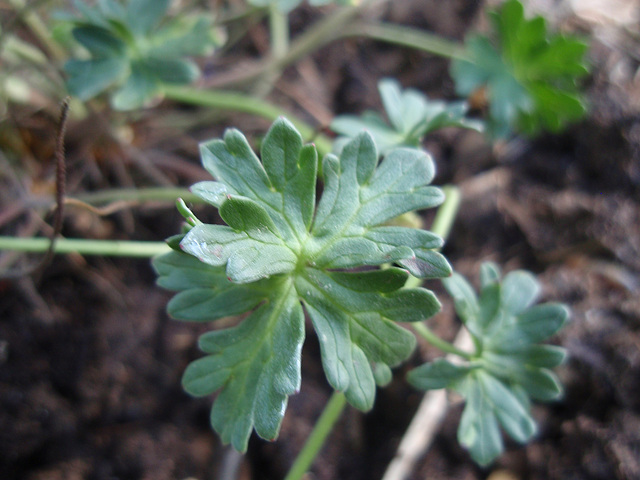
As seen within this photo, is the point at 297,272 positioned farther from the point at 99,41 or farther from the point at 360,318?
the point at 99,41

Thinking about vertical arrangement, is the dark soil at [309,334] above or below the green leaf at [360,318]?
below

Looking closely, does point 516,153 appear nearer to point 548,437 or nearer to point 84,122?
point 548,437

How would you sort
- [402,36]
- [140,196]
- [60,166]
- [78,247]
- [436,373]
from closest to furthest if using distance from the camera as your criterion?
[60,166] < [436,373] < [78,247] < [140,196] < [402,36]

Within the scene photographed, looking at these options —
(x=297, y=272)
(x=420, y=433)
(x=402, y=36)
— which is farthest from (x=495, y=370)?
(x=402, y=36)

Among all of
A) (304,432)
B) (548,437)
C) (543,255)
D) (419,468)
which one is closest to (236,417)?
(304,432)

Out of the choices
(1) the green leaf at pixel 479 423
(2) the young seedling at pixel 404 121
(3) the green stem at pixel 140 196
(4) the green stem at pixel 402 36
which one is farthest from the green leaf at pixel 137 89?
(1) the green leaf at pixel 479 423

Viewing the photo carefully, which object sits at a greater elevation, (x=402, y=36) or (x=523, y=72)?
(x=523, y=72)

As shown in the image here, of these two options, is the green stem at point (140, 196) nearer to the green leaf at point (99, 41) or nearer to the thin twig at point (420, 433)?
the green leaf at point (99, 41)
